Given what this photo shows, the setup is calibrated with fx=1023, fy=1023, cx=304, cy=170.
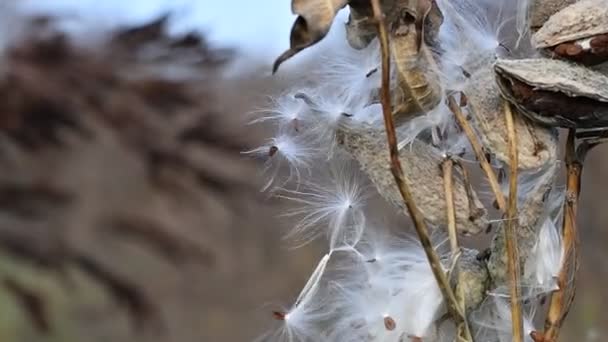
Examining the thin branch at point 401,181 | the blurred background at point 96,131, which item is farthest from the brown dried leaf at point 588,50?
the blurred background at point 96,131

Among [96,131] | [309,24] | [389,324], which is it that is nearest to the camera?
[309,24]

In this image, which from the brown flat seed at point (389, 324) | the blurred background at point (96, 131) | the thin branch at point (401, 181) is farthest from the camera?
the blurred background at point (96, 131)

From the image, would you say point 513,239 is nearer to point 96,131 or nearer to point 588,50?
point 588,50

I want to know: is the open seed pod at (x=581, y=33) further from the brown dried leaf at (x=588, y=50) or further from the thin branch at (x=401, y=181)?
the thin branch at (x=401, y=181)

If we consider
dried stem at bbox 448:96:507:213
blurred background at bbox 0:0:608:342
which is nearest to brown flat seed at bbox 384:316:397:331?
dried stem at bbox 448:96:507:213

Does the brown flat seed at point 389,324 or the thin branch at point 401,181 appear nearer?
the thin branch at point 401,181

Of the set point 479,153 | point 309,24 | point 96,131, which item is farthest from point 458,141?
point 96,131

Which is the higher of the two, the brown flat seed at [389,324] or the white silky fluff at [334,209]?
the white silky fluff at [334,209]
